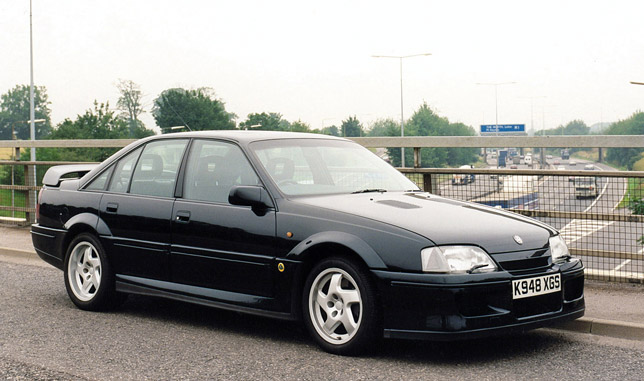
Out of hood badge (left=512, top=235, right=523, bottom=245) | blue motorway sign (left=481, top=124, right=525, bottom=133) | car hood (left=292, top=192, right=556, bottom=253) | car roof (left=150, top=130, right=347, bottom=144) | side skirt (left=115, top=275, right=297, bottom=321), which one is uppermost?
blue motorway sign (left=481, top=124, right=525, bottom=133)

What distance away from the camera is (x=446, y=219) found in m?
5.43

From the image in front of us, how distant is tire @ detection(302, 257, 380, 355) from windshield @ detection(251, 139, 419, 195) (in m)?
0.76

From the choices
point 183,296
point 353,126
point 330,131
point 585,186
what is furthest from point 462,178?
point 353,126

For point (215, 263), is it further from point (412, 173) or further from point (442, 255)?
point (412, 173)

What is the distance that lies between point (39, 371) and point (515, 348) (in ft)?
9.89

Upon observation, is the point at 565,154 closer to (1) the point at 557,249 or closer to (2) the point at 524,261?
(1) the point at 557,249

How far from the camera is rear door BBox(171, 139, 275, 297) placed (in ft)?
18.9

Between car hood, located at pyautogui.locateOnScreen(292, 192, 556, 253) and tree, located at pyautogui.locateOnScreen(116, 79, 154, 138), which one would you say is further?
tree, located at pyautogui.locateOnScreen(116, 79, 154, 138)

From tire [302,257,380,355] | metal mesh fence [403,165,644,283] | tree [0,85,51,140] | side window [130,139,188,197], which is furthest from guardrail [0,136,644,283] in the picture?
tree [0,85,51,140]

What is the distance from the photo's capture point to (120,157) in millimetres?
7156

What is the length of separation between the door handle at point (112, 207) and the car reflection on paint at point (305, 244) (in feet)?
0.06

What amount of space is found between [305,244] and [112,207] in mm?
2155

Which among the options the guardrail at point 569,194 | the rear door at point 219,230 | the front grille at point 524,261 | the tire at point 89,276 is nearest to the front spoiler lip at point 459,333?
the front grille at point 524,261

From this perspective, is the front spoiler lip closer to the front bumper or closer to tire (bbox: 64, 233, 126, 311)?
the front bumper
